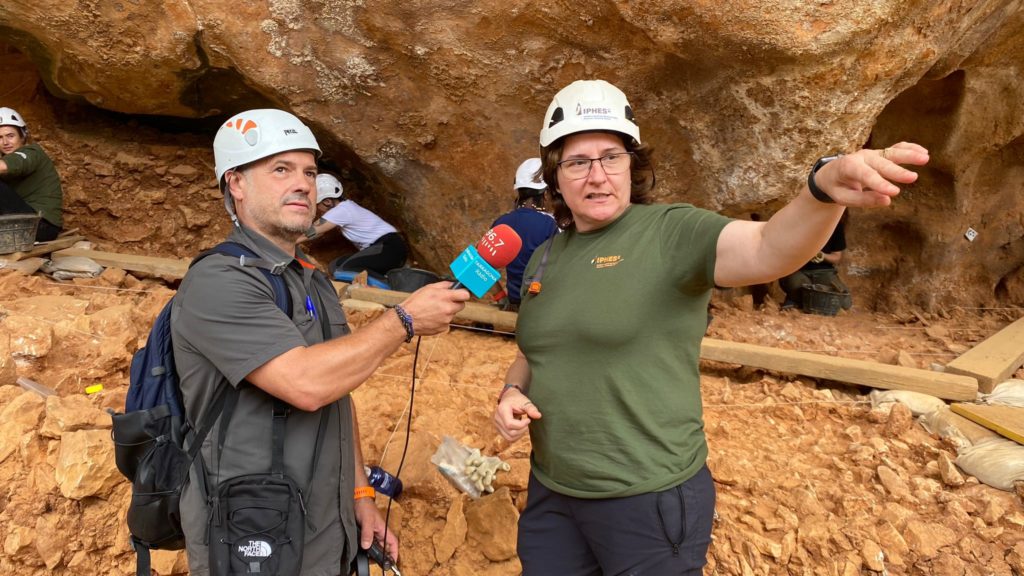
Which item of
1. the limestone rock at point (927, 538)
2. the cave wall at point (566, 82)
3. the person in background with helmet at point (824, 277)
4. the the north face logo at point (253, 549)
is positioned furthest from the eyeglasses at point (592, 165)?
the person in background with helmet at point (824, 277)

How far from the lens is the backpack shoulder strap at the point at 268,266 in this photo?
199cm

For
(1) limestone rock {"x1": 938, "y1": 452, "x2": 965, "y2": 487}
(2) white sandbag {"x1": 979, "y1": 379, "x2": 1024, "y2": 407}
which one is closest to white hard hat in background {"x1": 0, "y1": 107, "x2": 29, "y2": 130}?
(1) limestone rock {"x1": 938, "y1": 452, "x2": 965, "y2": 487}

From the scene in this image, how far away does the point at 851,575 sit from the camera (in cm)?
290

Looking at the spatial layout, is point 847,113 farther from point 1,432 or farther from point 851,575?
point 1,432

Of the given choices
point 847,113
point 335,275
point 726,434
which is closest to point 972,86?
point 847,113

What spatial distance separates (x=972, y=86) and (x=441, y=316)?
21.7 feet

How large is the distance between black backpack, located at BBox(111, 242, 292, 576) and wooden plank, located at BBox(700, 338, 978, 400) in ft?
11.4

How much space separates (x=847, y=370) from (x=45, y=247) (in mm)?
8080

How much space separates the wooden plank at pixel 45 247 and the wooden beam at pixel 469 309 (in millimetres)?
3344

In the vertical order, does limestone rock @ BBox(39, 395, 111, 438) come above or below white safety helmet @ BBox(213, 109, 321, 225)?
below

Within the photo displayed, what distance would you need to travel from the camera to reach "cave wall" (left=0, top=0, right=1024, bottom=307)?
14.9 feet

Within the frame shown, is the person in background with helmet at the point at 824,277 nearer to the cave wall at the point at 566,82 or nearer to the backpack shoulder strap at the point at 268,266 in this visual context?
the cave wall at the point at 566,82

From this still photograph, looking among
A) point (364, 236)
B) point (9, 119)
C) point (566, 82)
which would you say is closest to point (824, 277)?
point (566, 82)

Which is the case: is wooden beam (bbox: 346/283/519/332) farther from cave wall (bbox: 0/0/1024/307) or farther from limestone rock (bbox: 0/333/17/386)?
limestone rock (bbox: 0/333/17/386)
